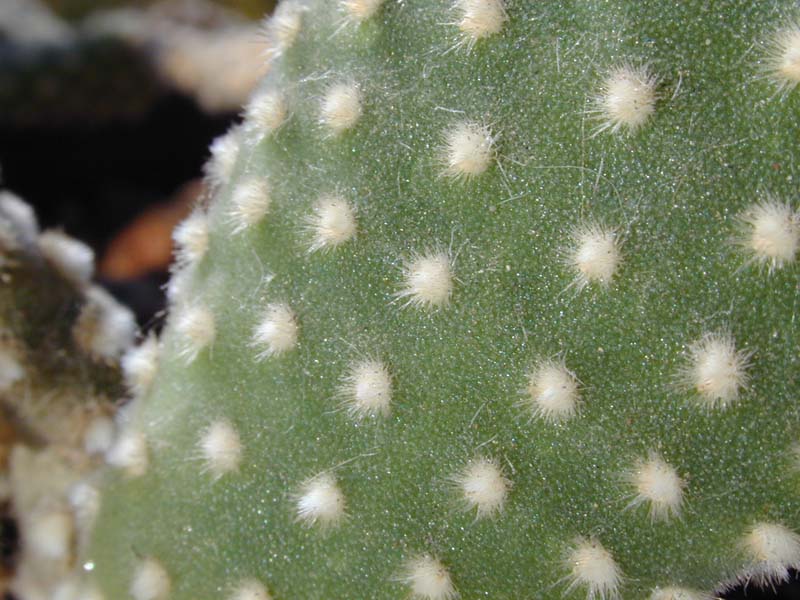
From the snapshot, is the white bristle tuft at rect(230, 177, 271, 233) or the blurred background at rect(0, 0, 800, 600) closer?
the white bristle tuft at rect(230, 177, 271, 233)

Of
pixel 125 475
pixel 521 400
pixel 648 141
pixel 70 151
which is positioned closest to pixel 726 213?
pixel 648 141

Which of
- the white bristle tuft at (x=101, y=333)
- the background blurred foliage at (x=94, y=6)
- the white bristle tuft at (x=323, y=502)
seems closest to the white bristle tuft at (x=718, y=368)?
the white bristle tuft at (x=323, y=502)

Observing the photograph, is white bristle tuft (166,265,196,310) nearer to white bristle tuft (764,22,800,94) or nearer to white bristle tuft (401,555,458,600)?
white bristle tuft (401,555,458,600)

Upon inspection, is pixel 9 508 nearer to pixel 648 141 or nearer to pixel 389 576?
pixel 389 576

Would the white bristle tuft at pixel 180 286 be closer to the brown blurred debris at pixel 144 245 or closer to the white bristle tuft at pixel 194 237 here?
the white bristle tuft at pixel 194 237

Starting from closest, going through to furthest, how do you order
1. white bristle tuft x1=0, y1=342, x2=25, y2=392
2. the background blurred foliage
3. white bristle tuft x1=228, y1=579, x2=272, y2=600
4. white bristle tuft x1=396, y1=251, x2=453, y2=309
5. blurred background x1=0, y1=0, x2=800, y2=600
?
white bristle tuft x1=396, y1=251, x2=453, y2=309, white bristle tuft x1=228, y1=579, x2=272, y2=600, white bristle tuft x1=0, y1=342, x2=25, y2=392, blurred background x1=0, y1=0, x2=800, y2=600, the background blurred foliage

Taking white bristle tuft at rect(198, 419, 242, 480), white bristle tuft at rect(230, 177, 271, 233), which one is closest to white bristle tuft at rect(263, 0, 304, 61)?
white bristle tuft at rect(230, 177, 271, 233)
